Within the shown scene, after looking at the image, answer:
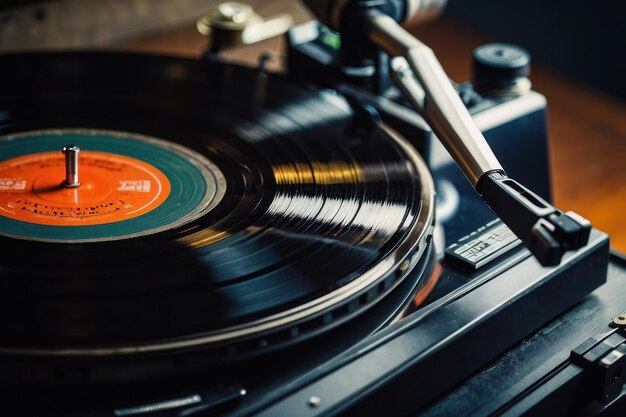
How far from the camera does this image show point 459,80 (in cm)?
171

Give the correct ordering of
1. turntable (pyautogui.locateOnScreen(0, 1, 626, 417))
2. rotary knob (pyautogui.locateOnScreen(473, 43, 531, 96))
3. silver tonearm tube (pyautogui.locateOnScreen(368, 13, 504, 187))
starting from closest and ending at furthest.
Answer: turntable (pyautogui.locateOnScreen(0, 1, 626, 417))
silver tonearm tube (pyautogui.locateOnScreen(368, 13, 504, 187))
rotary knob (pyautogui.locateOnScreen(473, 43, 531, 96))

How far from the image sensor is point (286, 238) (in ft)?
2.87

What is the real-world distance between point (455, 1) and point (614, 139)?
603mm

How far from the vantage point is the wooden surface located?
1.39 m

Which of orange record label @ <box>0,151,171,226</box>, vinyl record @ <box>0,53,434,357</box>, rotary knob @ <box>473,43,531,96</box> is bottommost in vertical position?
orange record label @ <box>0,151,171,226</box>

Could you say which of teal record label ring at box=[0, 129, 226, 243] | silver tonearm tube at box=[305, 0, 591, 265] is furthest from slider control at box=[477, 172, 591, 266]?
teal record label ring at box=[0, 129, 226, 243]

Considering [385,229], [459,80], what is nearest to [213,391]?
[385,229]

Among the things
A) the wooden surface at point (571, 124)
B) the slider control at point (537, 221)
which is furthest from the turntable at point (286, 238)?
the wooden surface at point (571, 124)

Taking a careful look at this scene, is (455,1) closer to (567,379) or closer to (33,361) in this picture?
(567,379)

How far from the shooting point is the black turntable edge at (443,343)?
76 centimetres

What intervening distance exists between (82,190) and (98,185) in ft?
0.06

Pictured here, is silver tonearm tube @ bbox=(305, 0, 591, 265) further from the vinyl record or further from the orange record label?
the orange record label

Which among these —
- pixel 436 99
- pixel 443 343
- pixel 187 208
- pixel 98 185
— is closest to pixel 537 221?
pixel 443 343

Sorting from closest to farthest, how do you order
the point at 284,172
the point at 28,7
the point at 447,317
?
the point at 447,317, the point at 284,172, the point at 28,7
